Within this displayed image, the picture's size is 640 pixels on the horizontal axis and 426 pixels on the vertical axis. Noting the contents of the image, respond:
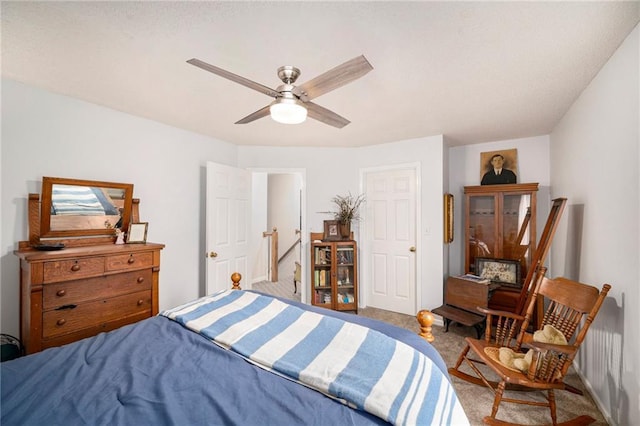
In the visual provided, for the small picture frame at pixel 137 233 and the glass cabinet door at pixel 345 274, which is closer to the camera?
the small picture frame at pixel 137 233

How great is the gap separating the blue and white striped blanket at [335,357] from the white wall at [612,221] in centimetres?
139

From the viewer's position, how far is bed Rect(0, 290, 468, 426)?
0.92 m

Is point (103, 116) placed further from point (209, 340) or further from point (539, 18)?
point (539, 18)

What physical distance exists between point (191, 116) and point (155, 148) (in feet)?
1.98

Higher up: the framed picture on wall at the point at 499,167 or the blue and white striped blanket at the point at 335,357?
the framed picture on wall at the point at 499,167

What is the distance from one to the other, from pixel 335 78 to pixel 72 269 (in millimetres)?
2266

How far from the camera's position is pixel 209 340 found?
4.67 feet

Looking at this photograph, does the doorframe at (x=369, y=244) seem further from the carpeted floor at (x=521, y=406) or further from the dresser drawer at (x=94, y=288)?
the dresser drawer at (x=94, y=288)

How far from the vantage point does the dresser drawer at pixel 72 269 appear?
1906 millimetres

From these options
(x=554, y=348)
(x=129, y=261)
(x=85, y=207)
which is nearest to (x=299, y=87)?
(x=129, y=261)

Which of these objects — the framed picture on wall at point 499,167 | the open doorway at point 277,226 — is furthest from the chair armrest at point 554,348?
the open doorway at point 277,226

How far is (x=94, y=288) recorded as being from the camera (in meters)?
2.13

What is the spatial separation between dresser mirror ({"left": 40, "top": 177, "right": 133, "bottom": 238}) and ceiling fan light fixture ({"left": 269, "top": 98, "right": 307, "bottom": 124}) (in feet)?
6.33

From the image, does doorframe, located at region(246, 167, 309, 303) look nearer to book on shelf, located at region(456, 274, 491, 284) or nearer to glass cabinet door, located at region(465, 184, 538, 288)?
book on shelf, located at region(456, 274, 491, 284)
